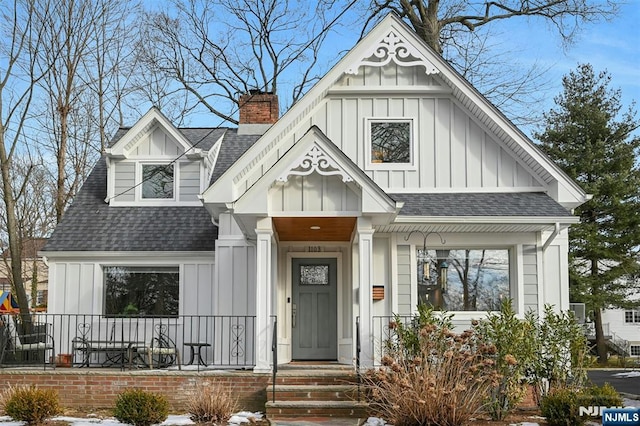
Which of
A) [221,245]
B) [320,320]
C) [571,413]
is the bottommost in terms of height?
[571,413]

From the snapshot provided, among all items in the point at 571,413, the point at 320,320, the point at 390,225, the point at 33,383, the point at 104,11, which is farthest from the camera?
the point at 104,11

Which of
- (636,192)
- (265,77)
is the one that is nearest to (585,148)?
(636,192)

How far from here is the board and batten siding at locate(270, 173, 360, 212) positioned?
12422 mm

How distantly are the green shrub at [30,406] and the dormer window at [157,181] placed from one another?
276 inches

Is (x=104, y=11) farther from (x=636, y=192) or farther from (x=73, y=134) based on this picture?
(x=636, y=192)

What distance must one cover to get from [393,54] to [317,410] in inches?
271

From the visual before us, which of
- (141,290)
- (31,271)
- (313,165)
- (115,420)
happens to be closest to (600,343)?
(141,290)

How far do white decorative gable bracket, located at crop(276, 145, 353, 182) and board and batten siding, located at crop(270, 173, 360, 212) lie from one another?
11.3 inches

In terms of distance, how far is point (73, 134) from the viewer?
26.6m

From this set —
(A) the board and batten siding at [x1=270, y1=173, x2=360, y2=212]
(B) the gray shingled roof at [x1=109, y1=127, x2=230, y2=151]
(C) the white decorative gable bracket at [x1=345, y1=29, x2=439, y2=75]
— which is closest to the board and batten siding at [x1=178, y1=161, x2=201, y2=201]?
(B) the gray shingled roof at [x1=109, y1=127, x2=230, y2=151]

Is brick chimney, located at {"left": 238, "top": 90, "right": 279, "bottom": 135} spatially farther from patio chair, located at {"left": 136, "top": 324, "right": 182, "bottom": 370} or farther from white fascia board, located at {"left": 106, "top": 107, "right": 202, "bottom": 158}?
patio chair, located at {"left": 136, "top": 324, "right": 182, "bottom": 370}

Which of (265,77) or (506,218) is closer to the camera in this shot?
(506,218)

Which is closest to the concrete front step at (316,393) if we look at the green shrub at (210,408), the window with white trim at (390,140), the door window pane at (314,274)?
the green shrub at (210,408)

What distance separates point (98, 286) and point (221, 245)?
2935mm
